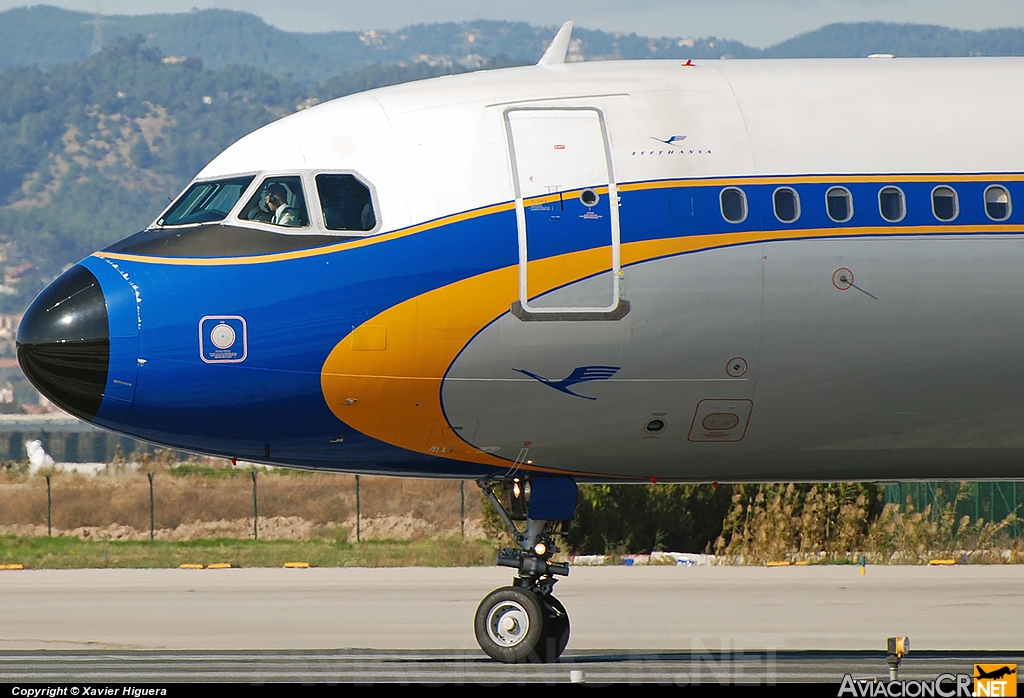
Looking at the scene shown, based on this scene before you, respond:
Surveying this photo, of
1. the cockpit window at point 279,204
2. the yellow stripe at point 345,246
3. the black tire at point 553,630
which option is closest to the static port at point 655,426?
the black tire at point 553,630

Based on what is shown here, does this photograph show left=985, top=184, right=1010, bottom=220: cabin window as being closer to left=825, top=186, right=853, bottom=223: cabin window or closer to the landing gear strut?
left=825, top=186, right=853, bottom=223: cabin window

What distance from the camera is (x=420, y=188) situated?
1401 cm

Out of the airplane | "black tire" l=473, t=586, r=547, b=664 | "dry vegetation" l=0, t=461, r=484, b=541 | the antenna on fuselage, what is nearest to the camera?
the airplane

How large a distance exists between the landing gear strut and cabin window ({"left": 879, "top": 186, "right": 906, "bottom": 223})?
396cm

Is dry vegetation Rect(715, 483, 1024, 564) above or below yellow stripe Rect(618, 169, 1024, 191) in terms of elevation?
below

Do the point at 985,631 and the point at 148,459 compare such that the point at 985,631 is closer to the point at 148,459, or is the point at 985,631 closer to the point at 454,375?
the point at 454,375

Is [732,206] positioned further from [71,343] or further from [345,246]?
[71,343]

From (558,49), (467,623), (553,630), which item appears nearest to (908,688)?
(553,630)

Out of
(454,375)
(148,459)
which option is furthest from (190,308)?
(148,459)

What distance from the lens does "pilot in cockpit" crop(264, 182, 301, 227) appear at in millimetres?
14102

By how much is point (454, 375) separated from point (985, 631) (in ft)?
35.6

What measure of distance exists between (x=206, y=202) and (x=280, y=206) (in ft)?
2.76

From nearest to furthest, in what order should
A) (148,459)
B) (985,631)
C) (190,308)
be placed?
1. (190,308)
2. (985,631)
3. (148,459)

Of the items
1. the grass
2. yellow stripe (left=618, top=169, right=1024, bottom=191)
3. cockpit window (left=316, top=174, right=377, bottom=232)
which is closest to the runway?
the grass
